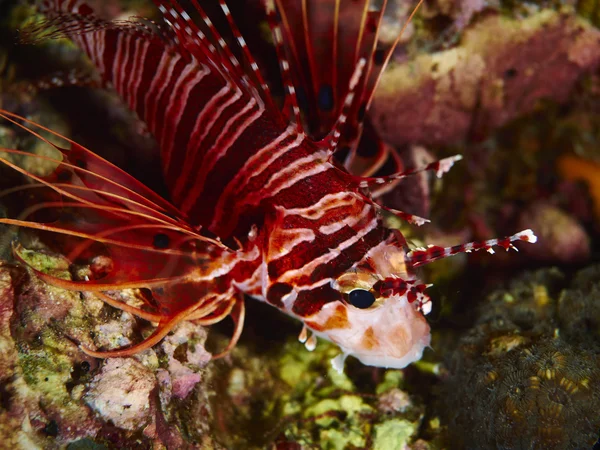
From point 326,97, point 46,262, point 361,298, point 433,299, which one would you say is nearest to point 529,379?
point 433,299

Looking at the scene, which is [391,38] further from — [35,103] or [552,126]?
[35,103]

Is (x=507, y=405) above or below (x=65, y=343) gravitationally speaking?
below

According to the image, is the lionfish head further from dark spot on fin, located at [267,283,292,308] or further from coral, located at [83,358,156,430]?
coral, located at [83,358,156,430]

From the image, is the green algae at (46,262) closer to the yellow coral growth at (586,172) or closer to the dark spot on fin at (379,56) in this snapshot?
the dark spot on fin at (379,56)

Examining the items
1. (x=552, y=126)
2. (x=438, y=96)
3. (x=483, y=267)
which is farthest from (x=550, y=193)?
(x=438, y=96)

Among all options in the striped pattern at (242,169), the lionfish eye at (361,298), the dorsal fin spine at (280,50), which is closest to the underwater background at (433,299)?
the striped pattern at (242,169)
